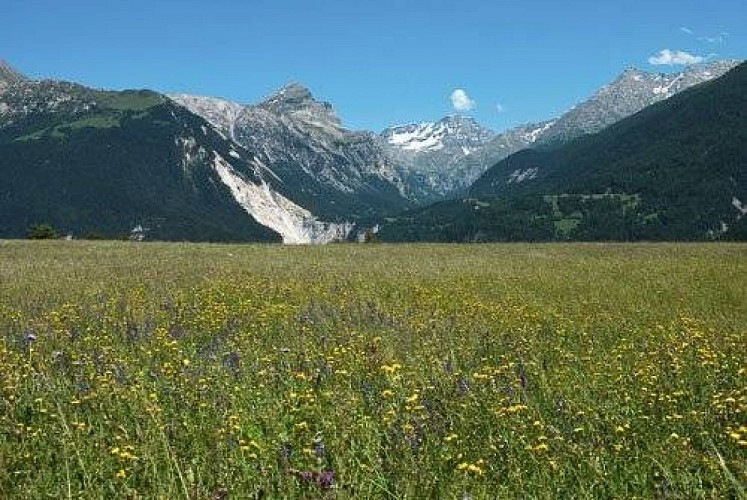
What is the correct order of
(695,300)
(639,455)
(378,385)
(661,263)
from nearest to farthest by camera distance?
1. (639,455)
2. (378,385)
3. (695,300)
4. (661,263)

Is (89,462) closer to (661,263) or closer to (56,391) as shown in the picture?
(56,391)

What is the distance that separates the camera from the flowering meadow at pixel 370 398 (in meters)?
5.69

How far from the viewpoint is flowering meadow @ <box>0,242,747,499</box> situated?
5.69 m

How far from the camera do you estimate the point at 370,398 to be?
7.83 metres

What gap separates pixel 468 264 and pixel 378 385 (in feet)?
78.2

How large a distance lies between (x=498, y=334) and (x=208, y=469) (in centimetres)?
770

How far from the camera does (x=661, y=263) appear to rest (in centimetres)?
3062

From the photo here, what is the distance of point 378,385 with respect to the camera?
28.8 feet

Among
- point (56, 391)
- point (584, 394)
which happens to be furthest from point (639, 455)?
point (56, 391)

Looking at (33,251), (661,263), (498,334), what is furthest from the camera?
(33,251)

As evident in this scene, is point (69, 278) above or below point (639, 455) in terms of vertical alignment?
above

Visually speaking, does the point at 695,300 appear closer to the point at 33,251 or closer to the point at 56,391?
the point at 56,391

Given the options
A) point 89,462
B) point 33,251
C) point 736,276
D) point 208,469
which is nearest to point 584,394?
point 208,469

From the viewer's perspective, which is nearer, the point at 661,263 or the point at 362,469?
the point at 362,469
